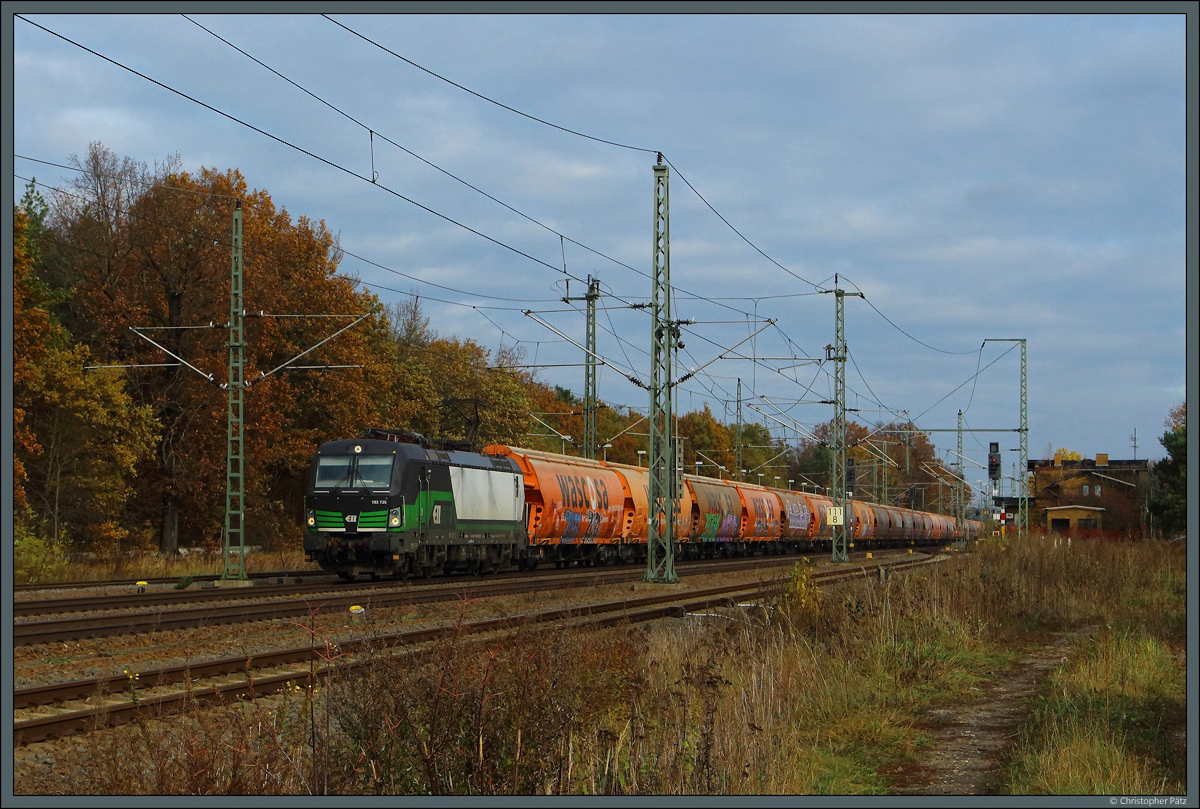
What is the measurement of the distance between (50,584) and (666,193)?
1737 cm

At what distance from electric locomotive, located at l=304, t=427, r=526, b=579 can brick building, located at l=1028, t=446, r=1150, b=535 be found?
5112 centimetres

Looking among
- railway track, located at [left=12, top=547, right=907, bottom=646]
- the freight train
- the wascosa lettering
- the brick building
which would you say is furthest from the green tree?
railway track, located at [left=12, top=547, right=907, bottom=646]

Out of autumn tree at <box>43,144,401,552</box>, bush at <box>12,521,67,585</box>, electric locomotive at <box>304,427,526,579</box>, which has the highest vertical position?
autumn tree at <box>43,144,401,552</box>

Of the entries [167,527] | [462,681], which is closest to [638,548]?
[167,527]

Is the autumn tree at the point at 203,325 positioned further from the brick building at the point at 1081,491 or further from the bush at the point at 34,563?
the brick building at the point at 1081,491

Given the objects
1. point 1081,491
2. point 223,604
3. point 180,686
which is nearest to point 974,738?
point 180,686

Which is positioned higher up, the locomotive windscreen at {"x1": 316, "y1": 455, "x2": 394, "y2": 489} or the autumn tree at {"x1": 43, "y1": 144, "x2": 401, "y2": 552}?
the autumn tree at {"x1": 43, "y1": 144, "x2": 401, "y2": 552}

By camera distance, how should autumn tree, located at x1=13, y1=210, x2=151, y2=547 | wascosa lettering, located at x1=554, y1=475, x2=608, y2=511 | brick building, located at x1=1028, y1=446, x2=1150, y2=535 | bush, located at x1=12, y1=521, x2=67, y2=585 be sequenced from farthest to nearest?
brick building, located at x1=1028, y1=446, x2=1150, y2=535, wascosa lettering, located at x1=554, y1=475, x2=608, y2=511, autumn tree, located at x1=13, y1=210, x2=151, y2=547, bush, located at x1=12, y1=521, x2=67, y2=585

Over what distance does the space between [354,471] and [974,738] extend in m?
19.8

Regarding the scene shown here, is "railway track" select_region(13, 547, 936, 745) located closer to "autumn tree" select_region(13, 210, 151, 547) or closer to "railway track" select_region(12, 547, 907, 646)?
"railway track" select_region(12, 547, 907, 646)

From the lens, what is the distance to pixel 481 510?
32.5 metres

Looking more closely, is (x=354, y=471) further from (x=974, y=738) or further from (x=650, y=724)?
(x=650, y=724)

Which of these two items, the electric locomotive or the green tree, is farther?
the green tree

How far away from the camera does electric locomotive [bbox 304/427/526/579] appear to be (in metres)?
27.9
